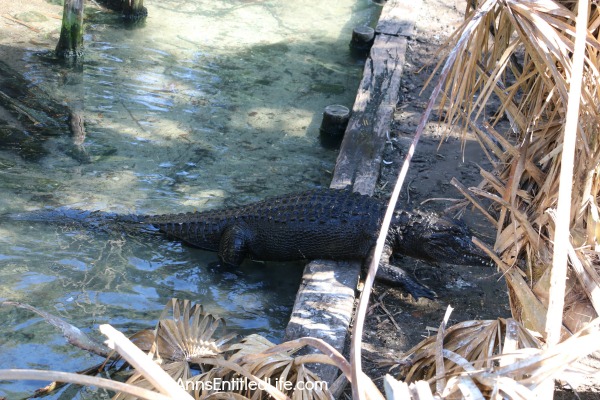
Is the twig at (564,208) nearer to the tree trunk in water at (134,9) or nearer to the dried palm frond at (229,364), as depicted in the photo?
the dried palm frond at (229,364)

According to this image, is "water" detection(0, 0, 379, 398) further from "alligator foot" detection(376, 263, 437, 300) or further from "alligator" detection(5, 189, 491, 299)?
"alligator foot" detection(376, 263, 437, 300)

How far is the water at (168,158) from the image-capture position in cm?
407

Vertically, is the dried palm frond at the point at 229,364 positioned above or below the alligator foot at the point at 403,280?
above

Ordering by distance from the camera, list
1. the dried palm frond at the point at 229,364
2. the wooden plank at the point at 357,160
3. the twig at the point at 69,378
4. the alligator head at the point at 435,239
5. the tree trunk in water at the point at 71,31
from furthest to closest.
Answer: the tree trunk in water at the point at 71,31
the alligator head at the point at 435,239
the wooden plank at the point at 357,160
the dried palm frond at the point at 229,364
the twig at the point at 69,378

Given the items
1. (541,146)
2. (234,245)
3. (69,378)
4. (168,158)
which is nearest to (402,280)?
(234,245)

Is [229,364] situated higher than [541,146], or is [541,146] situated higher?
[541,146]

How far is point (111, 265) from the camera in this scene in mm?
4406

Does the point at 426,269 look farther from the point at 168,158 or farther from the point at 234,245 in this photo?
the point at 168,158

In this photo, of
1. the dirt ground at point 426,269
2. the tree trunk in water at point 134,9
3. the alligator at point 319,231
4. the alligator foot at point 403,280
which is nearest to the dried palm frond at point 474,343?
the dirt ground at point 426,269

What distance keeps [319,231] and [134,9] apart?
525cm

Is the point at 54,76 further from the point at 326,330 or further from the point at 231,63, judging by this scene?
the point at 326,330

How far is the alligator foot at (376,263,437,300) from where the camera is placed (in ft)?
13.8

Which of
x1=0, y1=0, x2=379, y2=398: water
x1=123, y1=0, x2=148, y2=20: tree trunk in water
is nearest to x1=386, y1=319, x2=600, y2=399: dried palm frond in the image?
x1=0, y1=0, x2=379, y2=398: water

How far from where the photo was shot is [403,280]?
14.0 ft
